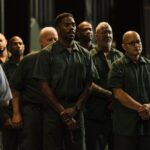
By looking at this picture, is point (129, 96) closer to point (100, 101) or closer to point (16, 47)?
point (100, 101)

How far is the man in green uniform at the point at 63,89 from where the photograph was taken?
6.11 metres

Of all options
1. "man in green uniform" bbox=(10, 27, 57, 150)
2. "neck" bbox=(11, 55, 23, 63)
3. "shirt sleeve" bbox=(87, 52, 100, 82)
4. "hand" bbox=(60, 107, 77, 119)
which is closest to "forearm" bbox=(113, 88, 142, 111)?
"shirt sleeve" bbox=(87, 52, 100, 82)

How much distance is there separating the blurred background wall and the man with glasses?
334 cm

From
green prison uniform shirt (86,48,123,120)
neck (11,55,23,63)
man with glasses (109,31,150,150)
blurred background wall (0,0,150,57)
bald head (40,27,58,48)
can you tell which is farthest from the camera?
blurred background wall (0,0,150,57)

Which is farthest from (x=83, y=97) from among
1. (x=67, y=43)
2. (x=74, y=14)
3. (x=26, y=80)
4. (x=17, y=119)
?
(x=74, y=14)

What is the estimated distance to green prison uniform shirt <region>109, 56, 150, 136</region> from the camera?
20.6ft

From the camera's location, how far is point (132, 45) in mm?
6457

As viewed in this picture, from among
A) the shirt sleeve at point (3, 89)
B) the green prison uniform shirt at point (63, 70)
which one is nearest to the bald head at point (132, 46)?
the green prison uniform shirt at point (63, 70)

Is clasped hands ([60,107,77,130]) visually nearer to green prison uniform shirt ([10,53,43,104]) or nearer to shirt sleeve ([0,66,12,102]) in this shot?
green prison uniform shirt ([10,53,43,104])

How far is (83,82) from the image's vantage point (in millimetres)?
6320

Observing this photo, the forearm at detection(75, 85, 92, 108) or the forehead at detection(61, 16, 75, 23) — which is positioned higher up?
the forehead at detection(61, 16, 75, 23)

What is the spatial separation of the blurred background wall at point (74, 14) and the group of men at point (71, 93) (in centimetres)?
279

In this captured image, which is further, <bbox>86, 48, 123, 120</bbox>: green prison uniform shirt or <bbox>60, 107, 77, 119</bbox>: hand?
<bbox>86, 48, 123, 120</bbox>: green prison uniform shirt

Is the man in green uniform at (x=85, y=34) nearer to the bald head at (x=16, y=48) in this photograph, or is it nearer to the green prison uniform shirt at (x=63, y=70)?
the bald head at (x=16, y=48)
